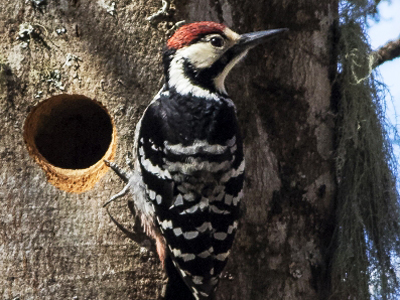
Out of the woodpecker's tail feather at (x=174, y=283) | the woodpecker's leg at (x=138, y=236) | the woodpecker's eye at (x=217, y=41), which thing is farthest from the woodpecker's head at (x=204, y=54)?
the woodpecker's tail feather at (x=174, y=283)

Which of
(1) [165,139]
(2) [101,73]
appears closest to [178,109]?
(1) [165,139]

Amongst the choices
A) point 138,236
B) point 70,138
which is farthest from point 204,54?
point 70,138

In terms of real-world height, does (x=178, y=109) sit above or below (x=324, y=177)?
above

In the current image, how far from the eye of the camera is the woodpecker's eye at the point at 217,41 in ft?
9.45

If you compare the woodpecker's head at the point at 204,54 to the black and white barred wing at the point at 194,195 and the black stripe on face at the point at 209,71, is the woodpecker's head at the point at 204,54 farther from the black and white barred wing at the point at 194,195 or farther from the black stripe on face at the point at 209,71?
the black and white barred wing at the point at 194,195

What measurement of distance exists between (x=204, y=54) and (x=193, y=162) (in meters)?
0.51

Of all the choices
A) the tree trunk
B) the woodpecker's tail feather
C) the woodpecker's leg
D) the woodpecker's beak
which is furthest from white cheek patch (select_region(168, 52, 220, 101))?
the woodpecker's tail feather

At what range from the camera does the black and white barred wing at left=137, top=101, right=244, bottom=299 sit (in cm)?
275

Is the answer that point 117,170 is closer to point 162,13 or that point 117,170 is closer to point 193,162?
point 193,162

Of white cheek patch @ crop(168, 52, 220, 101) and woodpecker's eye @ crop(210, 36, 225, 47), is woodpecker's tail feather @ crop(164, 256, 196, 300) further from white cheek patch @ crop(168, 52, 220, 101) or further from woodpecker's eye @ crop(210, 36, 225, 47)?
woodpecker's eye @ crop(210, 36, 225, 47)

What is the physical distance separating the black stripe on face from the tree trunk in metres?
0.16

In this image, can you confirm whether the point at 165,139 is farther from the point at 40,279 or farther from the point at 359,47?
the point at 359,47

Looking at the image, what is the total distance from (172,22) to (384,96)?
131 centimetres

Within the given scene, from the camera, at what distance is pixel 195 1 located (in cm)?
305
